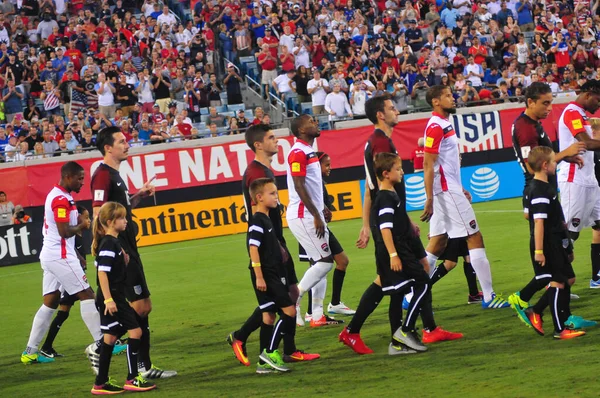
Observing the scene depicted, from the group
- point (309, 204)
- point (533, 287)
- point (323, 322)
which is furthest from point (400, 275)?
point (323, 322)

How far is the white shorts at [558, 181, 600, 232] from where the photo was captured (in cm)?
1152

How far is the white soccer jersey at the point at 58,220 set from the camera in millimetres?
10078

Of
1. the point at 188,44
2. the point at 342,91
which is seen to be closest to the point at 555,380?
the point at 342,91

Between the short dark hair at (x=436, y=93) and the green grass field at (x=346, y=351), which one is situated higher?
the short dark hair at (x=436, y=93)

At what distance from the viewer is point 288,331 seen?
29.8ft

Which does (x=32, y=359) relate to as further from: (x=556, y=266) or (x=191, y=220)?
(x=191, y=220)

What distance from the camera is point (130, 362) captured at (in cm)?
871

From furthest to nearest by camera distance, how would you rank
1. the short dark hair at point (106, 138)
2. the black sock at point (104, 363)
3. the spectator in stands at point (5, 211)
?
the spectator in stands at point (5, 211), the short dark hair at point (106, 138), the black sock at point (104, 363)

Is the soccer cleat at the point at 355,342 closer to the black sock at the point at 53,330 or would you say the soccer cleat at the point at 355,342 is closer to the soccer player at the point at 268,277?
the soccer player at the point at 268,277

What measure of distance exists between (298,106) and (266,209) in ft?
62.9

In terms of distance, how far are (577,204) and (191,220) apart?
12.4 meters

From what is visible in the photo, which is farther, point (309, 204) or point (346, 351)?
point (309, 204)

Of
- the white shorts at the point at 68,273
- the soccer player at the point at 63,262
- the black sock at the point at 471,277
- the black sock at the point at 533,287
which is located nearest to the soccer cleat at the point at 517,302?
the black sock at the point at 533,287

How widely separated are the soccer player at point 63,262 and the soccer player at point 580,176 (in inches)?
219
